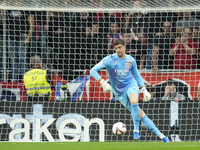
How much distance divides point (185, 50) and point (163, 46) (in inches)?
23.0

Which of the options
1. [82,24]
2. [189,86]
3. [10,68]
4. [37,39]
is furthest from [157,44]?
[10,68]

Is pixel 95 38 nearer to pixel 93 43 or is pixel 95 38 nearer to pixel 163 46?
pixel 93 43

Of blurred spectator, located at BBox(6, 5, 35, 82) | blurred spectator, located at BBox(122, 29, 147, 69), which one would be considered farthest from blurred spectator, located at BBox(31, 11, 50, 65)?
blurred spectator, located at BBox(122, 29, 147, 69)

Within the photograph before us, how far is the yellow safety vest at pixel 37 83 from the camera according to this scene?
9984 millimetres

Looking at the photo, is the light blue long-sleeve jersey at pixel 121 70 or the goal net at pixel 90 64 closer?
the light blue long-sleeve jersey at pixel 121 70

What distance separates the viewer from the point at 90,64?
10.6 meters

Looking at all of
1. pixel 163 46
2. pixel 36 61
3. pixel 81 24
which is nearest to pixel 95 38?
pixel 81 24

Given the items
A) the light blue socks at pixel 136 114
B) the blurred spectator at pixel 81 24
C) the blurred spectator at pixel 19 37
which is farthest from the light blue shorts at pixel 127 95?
the blurred spectator at pixel 19 37

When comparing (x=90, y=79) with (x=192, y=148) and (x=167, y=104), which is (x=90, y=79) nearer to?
(x=167, y=104)

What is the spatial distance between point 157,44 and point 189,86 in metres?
1.37

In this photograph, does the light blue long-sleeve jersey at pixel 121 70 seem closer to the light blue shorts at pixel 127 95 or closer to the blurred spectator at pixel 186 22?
the light blue shorts at pixel 127 95

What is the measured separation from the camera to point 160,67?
10797 mm

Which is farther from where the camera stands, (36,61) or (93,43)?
(93,43)

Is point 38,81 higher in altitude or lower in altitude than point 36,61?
lower
